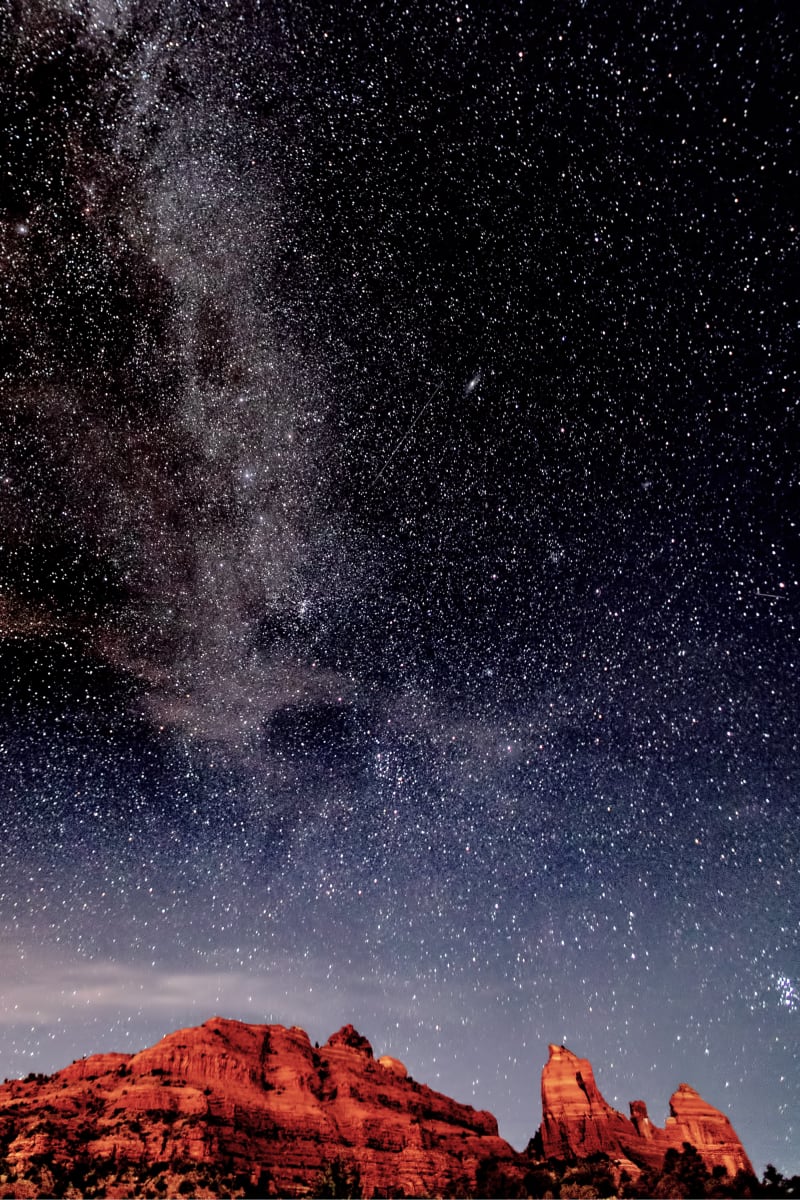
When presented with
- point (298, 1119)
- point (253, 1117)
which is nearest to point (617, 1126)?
point (298, 1119)

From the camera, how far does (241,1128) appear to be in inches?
2095

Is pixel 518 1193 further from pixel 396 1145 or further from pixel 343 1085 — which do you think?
pixel 343 1085

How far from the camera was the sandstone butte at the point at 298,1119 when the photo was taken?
4734 centimetres

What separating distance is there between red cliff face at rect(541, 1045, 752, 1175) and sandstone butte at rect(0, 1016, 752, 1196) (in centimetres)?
13

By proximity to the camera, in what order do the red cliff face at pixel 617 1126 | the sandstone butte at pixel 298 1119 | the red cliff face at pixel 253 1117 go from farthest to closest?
the red cliff face at pixel 617 1126
the sandstone butte at pixel 298 1119
the red cliff face at pixel 253 1117

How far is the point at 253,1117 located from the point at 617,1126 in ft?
126

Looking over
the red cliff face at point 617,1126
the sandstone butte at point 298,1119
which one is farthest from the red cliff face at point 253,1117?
the red cliff face at point 617,1126

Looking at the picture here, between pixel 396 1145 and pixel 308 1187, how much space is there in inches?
344

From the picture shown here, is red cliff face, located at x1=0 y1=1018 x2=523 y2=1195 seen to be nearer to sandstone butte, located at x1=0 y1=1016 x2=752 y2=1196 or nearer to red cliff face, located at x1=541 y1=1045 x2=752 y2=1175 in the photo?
sandstone butte, located at x1=0 y1=1016 x2=752 y2=1196

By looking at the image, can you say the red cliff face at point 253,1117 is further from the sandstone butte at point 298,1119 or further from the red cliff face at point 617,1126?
the red cliff face at point 617,1126

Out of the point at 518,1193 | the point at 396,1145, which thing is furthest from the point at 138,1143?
the point at 518,1193

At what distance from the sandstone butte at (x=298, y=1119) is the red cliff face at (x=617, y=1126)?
0.43 ft

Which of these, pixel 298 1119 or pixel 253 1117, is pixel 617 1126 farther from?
pixel 253 1117

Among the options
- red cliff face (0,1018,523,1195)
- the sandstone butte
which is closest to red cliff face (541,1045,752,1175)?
the sandstone butte
